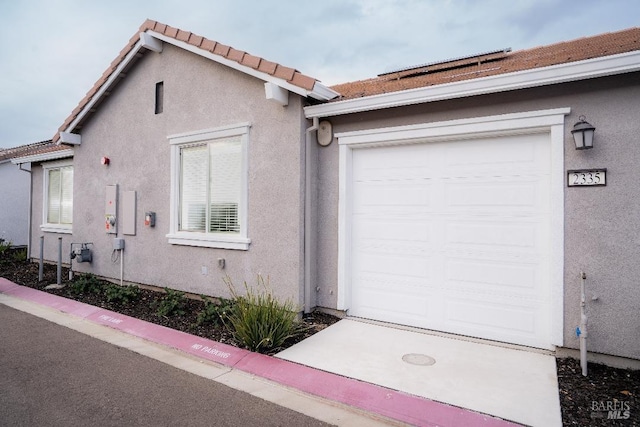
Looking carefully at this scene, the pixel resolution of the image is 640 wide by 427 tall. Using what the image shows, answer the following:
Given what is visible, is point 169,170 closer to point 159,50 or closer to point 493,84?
point 159,50

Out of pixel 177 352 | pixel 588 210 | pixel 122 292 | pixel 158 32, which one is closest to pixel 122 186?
pixel 122 292

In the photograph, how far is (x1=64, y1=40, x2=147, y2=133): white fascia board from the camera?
763 cm

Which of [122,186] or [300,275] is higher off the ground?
[122,186]

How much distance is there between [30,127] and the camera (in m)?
37.9

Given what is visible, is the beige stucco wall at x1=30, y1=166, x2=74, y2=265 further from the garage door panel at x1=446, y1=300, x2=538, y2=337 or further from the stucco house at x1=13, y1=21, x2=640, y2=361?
the garage door panel at x1=446, y1=300, x2=538, y2=337

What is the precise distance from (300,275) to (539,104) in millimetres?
3901

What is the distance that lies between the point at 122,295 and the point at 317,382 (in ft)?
15.6

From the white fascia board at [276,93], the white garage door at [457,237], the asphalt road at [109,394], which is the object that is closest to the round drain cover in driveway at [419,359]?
the white garage door at [457,237]

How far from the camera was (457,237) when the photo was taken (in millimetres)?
4977

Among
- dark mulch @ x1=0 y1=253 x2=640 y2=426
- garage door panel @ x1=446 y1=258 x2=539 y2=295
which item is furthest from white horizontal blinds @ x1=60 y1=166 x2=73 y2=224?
garage door panel @ x1=446 y1=258 x2=539 y2=295

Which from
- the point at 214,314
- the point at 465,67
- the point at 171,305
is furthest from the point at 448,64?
the point at 171,305

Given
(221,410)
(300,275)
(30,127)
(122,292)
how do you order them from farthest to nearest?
1. (30,127)
2. (122,292)
3. (300,275)
4. (221,410)

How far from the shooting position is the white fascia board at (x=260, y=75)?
5.34 meters

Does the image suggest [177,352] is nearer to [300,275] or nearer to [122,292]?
[300,275]
